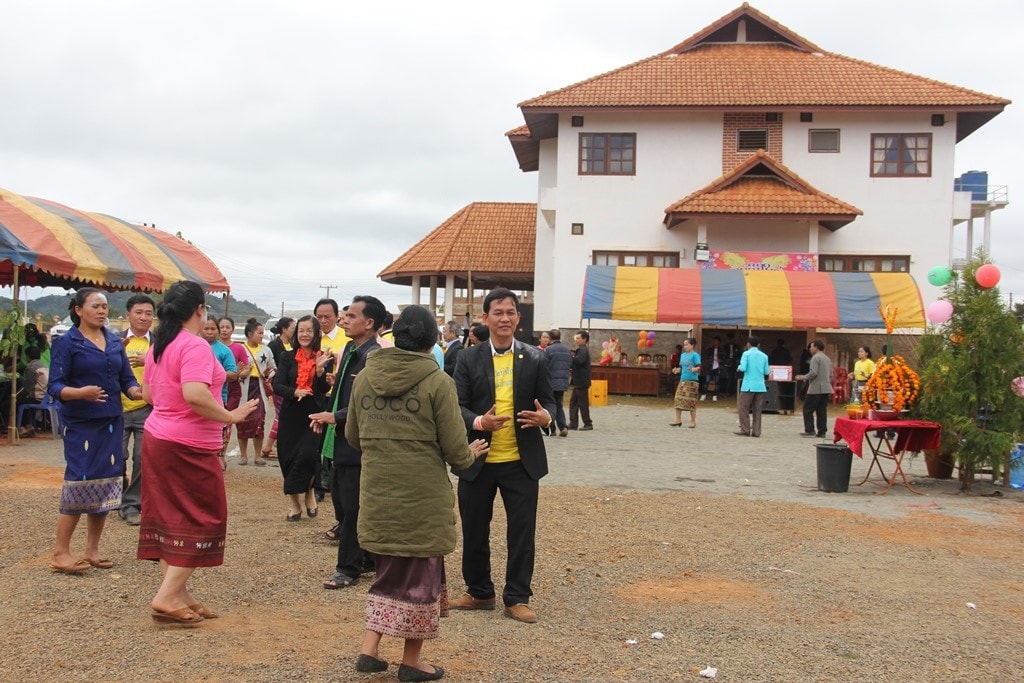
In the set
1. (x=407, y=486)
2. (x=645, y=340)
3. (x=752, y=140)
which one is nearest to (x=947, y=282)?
(x=407, y=486)

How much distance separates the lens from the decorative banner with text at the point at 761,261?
2641 cm

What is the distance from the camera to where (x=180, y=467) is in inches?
195

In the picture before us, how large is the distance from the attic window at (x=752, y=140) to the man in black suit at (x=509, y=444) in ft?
80.2

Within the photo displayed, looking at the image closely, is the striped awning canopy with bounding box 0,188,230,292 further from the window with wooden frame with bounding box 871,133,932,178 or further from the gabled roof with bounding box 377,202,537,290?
the window with wooden frame with bounding box 871,133,932,178

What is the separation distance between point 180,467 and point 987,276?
29.7ft

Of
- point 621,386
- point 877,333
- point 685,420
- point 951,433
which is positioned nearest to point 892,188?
point 877,333

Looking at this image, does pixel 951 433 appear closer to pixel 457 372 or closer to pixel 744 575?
pixel 744 575

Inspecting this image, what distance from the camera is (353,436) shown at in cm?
458

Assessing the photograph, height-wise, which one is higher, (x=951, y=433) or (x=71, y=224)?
(x=71, y=224)

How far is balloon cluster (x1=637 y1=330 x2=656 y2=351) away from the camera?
27078mm

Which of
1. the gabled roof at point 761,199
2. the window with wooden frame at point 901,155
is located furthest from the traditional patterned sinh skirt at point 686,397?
the window with wooden frame at point 901,155

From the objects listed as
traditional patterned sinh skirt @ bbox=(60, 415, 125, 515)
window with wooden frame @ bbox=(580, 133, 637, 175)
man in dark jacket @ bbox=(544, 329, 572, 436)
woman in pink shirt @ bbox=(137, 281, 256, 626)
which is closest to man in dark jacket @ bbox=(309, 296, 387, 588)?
woman in pink shirt @ bbox=(137, 281, 256, 626)

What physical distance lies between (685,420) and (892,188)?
41.7 ft

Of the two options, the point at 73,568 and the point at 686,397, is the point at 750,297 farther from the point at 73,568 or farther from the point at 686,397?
the point at 73,568
